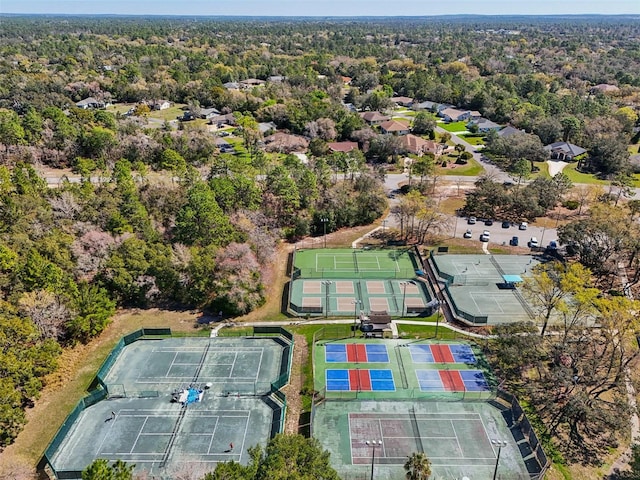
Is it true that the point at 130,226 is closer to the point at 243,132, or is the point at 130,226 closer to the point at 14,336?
the point at 14,336

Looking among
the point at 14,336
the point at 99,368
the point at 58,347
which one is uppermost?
the point at 14,336

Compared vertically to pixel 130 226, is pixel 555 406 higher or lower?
lower

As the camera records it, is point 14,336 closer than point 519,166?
Yes

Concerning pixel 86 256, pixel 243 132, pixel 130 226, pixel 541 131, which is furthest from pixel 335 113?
pixel 86 256

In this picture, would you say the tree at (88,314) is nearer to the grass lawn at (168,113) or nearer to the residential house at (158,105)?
the grass lawn at (168,113)

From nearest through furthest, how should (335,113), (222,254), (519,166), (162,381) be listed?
(162,381)
(222,254)
(519,166)
(335,113)

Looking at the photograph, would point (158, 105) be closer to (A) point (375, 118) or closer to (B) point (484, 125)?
(A) point (375, 118)

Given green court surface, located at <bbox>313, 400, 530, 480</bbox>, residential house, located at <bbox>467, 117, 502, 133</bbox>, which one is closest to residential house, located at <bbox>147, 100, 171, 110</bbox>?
residential house, located at <bbox>467, 117, 502, 133</bbox>

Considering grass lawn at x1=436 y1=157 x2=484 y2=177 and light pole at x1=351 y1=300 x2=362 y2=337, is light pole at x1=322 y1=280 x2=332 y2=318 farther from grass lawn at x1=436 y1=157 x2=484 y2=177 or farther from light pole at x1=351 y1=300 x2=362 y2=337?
grass lawn at x1=436 y1=157 x2=484 y2=177
